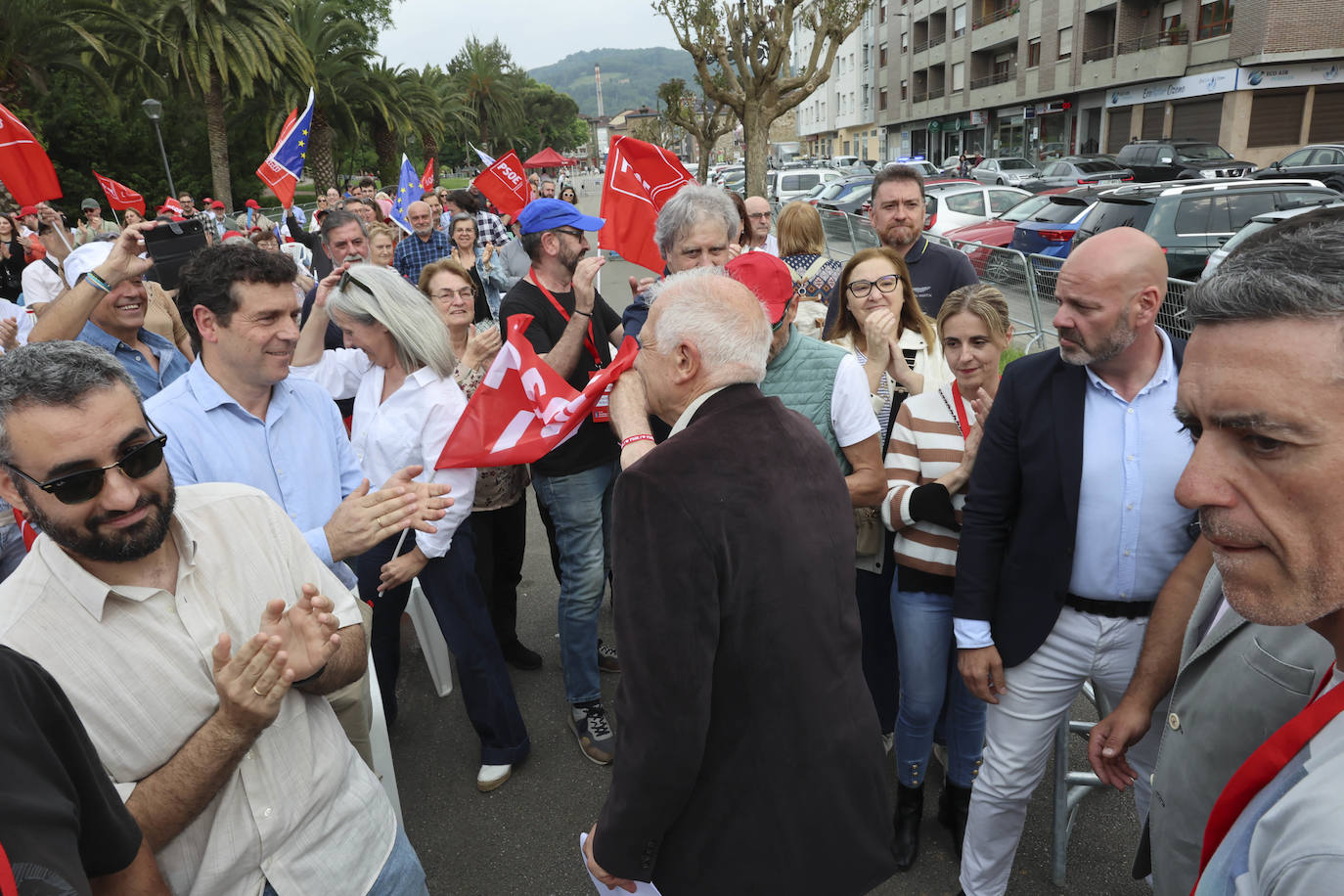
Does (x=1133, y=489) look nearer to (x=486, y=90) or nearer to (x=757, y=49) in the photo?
(x=757, y=49)

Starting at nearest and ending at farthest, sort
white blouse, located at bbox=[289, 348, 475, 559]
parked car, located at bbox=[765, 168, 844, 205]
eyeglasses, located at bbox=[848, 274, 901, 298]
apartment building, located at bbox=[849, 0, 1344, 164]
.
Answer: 1. white blouse, located at bbox=[289, 348, 475, 559]
2. eyeglasses, located at bbox=[848, 274, 901, 298]
3. parked car, located at bbox=[765, 168, 844, 205]
4. apartment building, located at bbox=[849, 0, 1344, 164]

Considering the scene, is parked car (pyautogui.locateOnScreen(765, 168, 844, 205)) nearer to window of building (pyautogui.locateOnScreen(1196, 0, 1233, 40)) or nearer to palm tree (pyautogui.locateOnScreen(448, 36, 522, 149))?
window of building (pyautogui.locateOnScreen(1196, 0, 1233, 40))

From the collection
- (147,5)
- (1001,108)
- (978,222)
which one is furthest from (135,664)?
(1001,108)

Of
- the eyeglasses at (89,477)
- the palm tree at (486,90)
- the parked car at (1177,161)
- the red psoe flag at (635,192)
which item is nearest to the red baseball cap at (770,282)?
the eyeglasses at (89,477)

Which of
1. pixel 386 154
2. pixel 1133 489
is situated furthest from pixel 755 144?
pixel 386 154

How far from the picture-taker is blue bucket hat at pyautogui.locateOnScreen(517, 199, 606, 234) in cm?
395

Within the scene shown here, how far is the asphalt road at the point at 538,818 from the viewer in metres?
2.86

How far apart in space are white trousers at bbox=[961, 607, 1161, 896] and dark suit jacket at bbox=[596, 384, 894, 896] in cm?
81

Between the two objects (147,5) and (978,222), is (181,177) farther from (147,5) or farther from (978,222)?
(978,222)

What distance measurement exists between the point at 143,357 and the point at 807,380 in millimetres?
3228

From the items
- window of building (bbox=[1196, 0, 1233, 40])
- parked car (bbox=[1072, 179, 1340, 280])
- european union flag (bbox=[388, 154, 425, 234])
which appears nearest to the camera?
parked car (bbox=[1072, 179, 1340, 280])

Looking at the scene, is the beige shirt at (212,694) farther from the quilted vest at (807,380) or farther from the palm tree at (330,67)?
the palm tree at (330,67)

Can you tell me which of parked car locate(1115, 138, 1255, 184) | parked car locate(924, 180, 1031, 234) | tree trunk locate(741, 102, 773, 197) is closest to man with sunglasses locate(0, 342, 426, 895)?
parked car locate(924, 180, 1031, 234)

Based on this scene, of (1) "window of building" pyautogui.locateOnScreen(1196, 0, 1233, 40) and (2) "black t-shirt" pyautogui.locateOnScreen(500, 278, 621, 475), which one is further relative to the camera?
(1) "window of building" pyautogui.locateOnScreen(1196, 0, 1233, 40)
